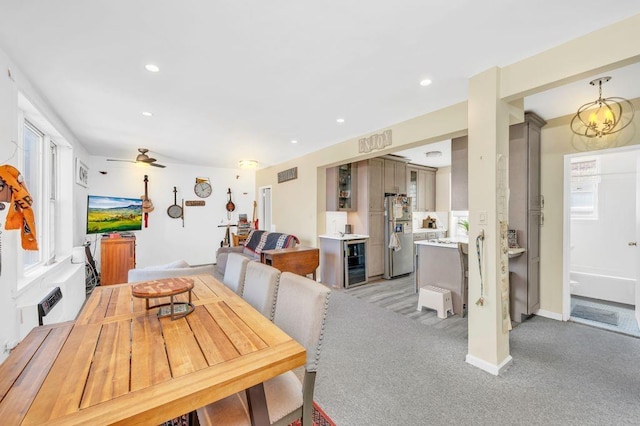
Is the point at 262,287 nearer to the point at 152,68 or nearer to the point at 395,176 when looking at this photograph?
the point at 152,68

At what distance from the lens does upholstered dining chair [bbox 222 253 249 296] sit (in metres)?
2.21

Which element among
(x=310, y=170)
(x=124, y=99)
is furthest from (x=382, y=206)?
(x=124, y=99)

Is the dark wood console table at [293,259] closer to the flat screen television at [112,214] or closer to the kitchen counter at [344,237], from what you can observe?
the kitchen counter at [344,237]

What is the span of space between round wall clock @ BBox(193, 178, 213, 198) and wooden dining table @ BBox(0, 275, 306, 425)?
554 centimetres

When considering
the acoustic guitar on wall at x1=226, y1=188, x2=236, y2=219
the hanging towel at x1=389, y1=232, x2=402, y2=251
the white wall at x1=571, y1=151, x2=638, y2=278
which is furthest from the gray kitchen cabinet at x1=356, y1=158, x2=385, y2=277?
the acoustic guitar on wall at x1=226, y1=188, x2=236, y2=219

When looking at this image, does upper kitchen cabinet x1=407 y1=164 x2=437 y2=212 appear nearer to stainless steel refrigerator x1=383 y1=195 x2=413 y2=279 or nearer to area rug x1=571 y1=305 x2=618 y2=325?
stainless steel refrigerator x1=383 y1=195 x2=413 y2=279

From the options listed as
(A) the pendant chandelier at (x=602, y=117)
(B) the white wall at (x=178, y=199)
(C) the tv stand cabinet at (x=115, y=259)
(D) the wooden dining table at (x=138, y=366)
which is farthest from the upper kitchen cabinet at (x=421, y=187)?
(C) the tv stand cabinet at (x=115, y=259)

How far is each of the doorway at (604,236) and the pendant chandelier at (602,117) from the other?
0.79m

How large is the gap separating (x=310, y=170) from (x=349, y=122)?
1797 millimetres

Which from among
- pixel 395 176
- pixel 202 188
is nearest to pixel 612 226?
pixel 395 176

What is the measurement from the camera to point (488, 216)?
223 centimetres

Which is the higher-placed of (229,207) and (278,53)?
(278,53)

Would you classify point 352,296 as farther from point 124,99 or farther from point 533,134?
point 124,99

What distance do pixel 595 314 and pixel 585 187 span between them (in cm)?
207
